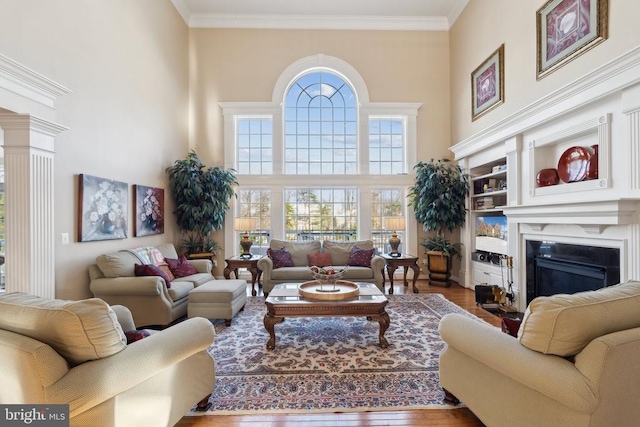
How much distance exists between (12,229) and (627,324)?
4516 millimetres

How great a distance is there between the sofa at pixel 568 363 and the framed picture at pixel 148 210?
4671mm

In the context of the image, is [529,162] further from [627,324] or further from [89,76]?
[89,76]

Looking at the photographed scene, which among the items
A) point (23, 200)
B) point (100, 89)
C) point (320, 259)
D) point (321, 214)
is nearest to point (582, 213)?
point (320, 259)

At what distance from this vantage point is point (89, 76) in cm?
373

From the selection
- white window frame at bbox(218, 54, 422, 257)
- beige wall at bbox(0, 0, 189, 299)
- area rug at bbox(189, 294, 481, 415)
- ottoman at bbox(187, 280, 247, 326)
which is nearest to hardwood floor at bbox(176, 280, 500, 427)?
area rug at bbox(189, 294, 481, 415)

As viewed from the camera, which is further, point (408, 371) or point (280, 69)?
point (280, 69)

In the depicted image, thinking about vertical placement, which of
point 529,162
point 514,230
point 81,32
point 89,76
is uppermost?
point 81,32

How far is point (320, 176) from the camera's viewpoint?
6539 millimetres

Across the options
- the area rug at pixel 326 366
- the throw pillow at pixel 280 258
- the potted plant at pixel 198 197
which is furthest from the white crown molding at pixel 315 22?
the area rug at pixel 326 366

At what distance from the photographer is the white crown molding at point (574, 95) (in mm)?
2736

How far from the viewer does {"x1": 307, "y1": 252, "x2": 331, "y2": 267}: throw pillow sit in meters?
5.44

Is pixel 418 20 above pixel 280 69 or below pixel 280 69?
above

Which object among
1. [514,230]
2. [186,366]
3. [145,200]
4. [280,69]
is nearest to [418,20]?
[280,69]

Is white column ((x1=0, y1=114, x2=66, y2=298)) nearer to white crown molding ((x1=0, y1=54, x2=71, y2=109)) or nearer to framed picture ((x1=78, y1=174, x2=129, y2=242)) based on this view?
white crown molding ((x1=0, y1=54, x2=71, y2=109))
